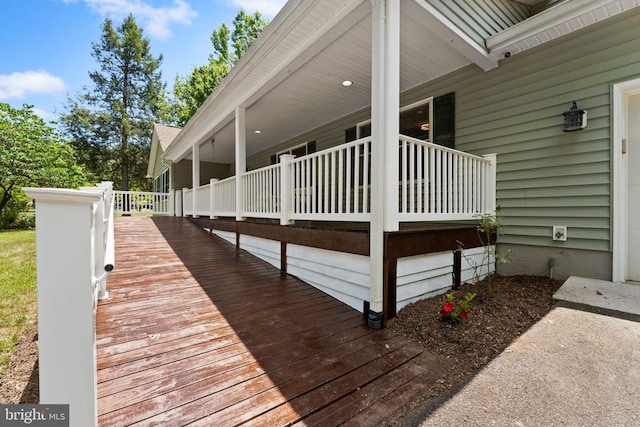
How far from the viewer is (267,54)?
4230 millimetres

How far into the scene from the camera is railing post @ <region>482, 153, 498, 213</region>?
4242 mm

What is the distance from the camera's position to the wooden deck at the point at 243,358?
1696 mm

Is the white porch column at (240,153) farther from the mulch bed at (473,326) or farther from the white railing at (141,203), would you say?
the white railing at (141,203)

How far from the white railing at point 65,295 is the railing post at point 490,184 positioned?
4609mm

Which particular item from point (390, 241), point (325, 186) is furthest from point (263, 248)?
point (390, 241)

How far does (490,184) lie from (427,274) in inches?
76.8

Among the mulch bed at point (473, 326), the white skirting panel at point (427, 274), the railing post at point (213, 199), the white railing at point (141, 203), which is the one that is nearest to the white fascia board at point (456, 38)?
the white skirting panel at point (427, 274)

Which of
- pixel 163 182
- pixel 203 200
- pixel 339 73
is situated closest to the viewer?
pixel 339 73

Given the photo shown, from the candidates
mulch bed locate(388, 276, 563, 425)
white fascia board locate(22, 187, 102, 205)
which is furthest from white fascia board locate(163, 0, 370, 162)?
mulch bed locate(388, 276, 563, 425)

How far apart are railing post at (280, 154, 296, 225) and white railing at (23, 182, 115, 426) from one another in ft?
10.6

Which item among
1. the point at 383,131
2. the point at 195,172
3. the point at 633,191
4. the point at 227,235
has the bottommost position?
the point at 227,235

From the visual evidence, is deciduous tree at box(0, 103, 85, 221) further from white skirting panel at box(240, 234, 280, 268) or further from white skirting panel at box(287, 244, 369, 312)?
white skirting panel at box(287, 244, 369, 312)

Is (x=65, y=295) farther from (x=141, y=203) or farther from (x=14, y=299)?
(x=141, y=203)

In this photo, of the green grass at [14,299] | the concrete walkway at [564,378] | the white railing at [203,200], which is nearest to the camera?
the concrete walkway at [564,378]
